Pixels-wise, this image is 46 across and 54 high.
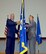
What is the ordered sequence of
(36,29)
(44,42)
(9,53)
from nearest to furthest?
(9,53), (36,29), (44,42)

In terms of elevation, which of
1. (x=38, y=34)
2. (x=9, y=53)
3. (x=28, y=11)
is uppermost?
(x=28, y=11)

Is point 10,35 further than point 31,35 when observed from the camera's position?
No

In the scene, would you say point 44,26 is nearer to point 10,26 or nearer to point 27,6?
point 27,6

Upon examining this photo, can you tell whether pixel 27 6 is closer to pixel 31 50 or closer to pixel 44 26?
pixel 44 26

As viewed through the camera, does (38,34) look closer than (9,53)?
No

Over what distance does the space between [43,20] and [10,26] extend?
401 centimetres

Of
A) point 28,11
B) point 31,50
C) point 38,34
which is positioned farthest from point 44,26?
point 31,50

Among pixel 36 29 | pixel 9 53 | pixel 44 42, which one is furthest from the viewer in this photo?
pixel 44 42

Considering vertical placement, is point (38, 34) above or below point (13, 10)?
below

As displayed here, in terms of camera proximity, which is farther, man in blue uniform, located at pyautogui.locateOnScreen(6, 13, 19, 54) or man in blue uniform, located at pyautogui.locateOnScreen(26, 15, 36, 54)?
man in blue uniform, located at pyautogui.locateOnScreen(26, 15, 36, 54)

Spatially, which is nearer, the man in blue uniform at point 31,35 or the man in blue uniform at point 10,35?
the man in blue uniform at point 10,35

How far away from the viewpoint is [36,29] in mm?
7430

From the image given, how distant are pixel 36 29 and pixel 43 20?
10.1ft

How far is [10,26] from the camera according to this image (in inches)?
262
